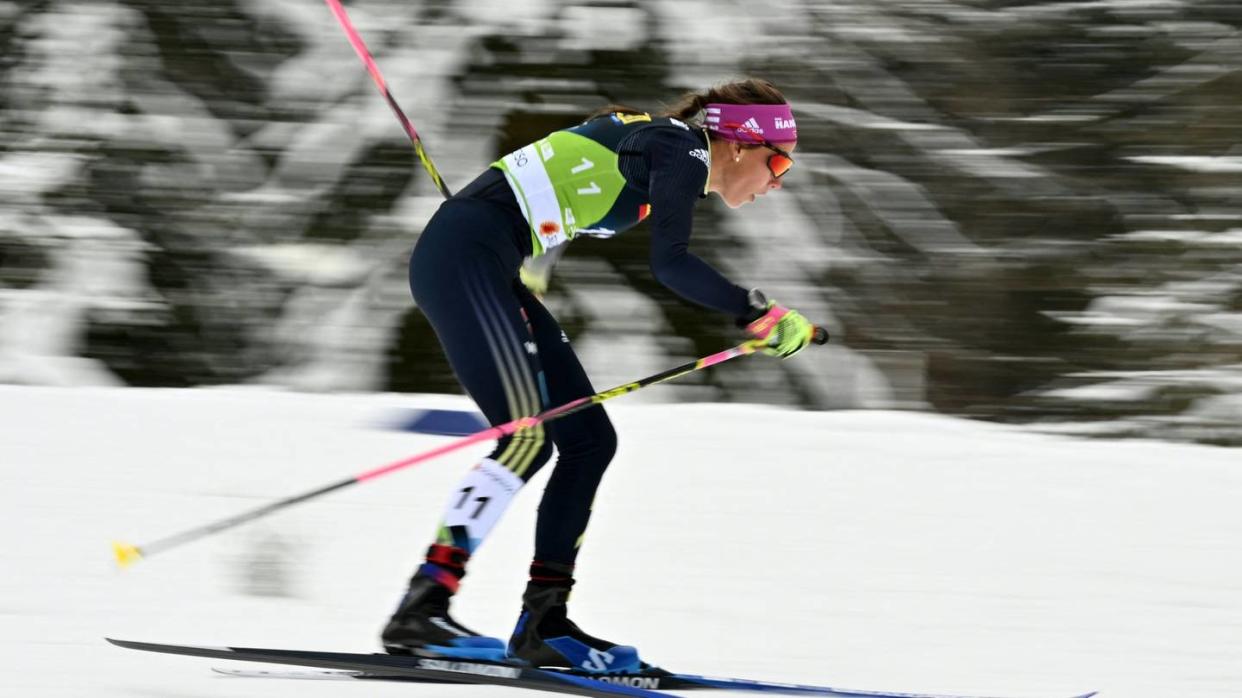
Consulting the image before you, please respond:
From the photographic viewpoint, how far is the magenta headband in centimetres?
286

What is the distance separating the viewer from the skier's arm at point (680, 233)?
8.74ft

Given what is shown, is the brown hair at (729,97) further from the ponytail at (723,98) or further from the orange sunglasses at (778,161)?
the orange sunglasses at (778,161)

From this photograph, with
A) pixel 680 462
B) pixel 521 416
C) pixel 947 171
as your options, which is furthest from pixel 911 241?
pixel 521 416

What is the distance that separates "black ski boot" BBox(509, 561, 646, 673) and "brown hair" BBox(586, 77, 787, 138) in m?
0.96

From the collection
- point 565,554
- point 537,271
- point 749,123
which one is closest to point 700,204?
point 537,271

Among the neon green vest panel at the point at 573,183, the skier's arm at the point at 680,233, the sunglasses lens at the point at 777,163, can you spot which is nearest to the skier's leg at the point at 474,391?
the neon green vest panel at the point at 573,183

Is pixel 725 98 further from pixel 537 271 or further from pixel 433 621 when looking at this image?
pixel 433 621

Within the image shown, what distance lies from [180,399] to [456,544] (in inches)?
121

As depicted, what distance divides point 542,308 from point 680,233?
0.44 m

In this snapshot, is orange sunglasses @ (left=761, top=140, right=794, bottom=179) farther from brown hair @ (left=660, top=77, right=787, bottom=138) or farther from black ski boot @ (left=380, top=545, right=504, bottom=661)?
black ski boot @ (left=380, top=545, right=504, bottom=661)

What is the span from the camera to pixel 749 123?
2.86 meters

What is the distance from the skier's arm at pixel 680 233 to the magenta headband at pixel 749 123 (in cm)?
17

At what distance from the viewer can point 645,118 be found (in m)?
2.91

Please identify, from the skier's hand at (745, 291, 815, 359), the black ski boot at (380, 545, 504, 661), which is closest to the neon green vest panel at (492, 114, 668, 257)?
the skier's hand at (745, 291, 815, 359)
